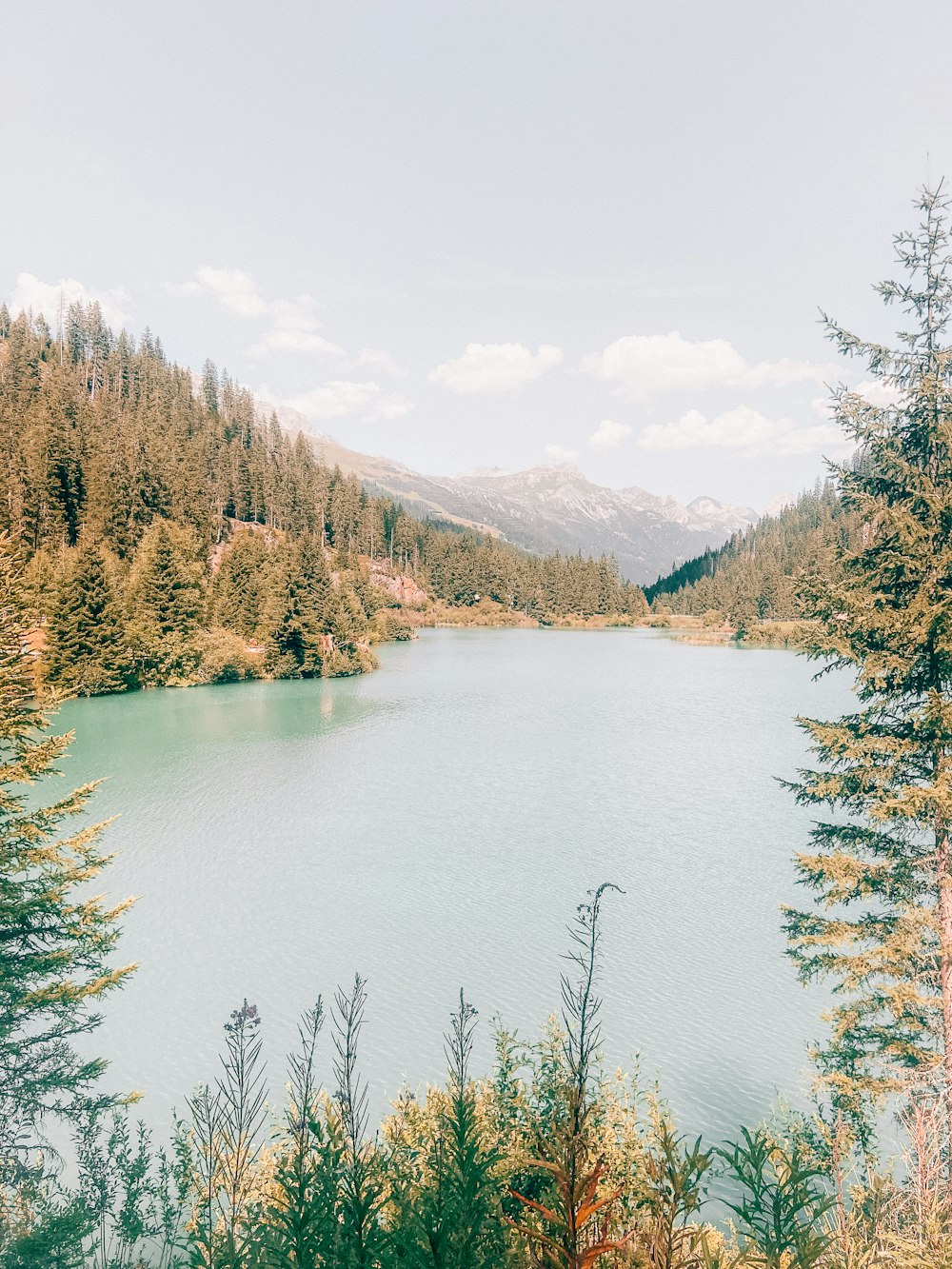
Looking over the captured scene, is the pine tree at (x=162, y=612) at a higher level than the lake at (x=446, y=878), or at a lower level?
higher

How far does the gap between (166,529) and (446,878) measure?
49.4 metres

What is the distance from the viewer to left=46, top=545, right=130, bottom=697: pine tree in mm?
46625

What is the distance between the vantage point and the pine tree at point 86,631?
1836 inches

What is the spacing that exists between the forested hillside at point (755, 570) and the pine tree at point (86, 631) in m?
71.2

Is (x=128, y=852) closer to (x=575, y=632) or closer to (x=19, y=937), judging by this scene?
(x=19, y=937)

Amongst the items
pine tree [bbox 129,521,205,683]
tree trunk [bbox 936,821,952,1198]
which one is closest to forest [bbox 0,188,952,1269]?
tree trunk [bbox 936,821,952,1198]

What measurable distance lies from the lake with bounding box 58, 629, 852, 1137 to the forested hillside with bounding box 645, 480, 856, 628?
59.0m

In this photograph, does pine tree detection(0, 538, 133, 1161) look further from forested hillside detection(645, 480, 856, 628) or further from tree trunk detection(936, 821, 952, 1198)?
forested hillside detection(645, 480, 856, 628)

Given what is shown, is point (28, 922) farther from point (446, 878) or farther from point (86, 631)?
point (86, 631)

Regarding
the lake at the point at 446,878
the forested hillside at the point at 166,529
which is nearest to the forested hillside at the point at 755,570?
the forested hillside at the point at 166,529

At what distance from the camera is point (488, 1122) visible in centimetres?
765

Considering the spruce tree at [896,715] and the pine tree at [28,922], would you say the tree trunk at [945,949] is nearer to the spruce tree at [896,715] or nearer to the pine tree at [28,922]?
the spruce tree at [896,715]

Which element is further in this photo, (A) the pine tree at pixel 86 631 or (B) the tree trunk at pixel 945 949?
(A) the pine tree at pixel 86 631

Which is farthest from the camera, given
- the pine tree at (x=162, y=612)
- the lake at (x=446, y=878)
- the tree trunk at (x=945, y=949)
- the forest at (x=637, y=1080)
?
the pine tree at (x=162, y=612)
